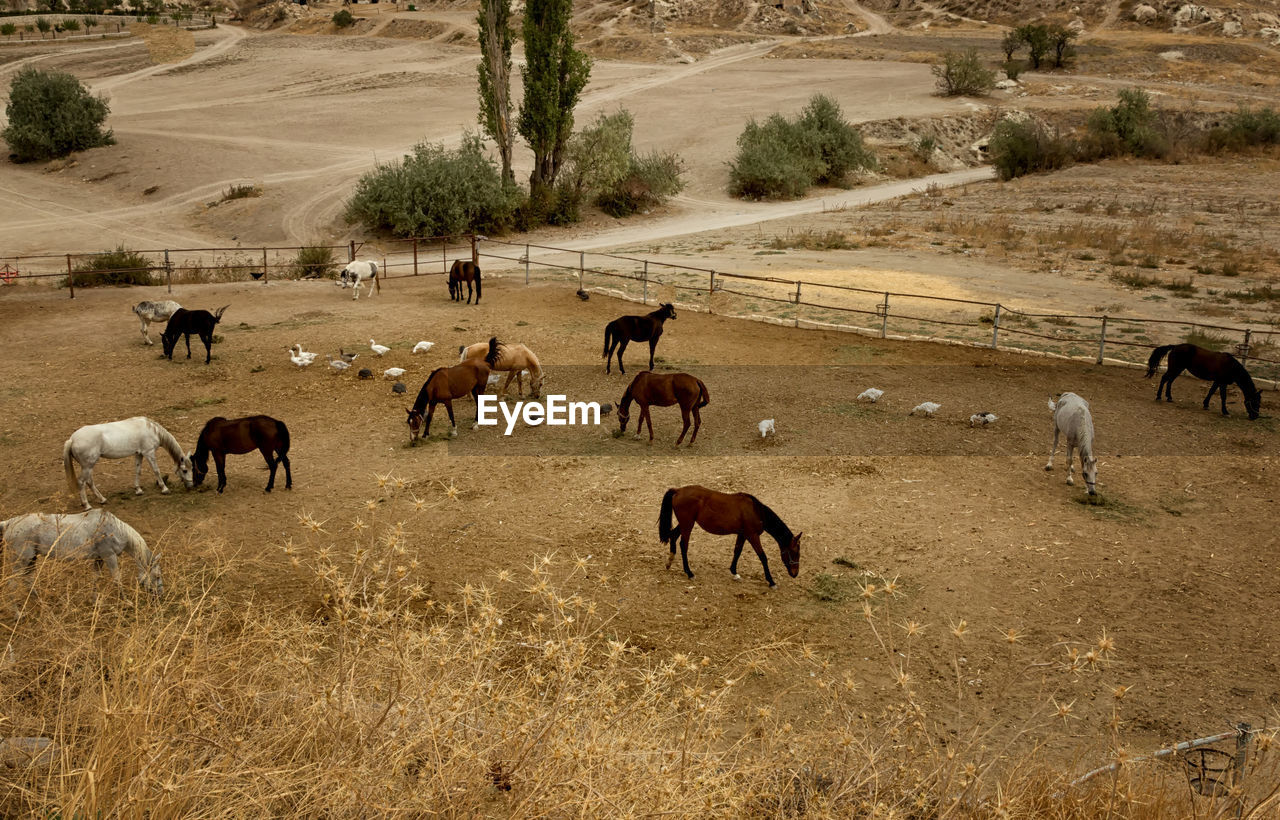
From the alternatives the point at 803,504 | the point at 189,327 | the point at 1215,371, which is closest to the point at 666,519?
the point at 803,504

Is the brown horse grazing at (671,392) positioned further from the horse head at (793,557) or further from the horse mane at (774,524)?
the horse head at (793,557)

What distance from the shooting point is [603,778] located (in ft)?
14.3

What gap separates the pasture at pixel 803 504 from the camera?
8133 millimetres

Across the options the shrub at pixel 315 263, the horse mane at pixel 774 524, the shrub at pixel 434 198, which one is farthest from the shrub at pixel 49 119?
the horse mane at pixel 774 524

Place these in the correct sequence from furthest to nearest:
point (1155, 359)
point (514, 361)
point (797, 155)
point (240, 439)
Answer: point (797, 155) < point (1155, 359) < point (514, 361) < point (240, 439)

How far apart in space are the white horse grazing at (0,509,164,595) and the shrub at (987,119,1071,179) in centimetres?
4899

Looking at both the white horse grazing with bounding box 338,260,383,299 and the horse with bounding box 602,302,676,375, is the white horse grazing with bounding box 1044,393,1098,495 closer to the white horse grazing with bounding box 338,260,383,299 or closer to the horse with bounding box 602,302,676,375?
the horse with bounding box 602,302,676,375

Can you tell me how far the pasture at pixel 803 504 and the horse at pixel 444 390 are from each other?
30 cm

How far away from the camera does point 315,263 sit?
88.6 ft

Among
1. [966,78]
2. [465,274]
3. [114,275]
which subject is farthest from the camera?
[966,78]

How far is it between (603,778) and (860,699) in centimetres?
379

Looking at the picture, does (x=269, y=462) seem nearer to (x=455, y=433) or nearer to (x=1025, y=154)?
(x=455, y=433)

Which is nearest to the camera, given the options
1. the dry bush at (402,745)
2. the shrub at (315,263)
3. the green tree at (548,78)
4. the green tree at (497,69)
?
the dry bush at (402,745)

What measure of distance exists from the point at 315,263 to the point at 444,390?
1571cm
